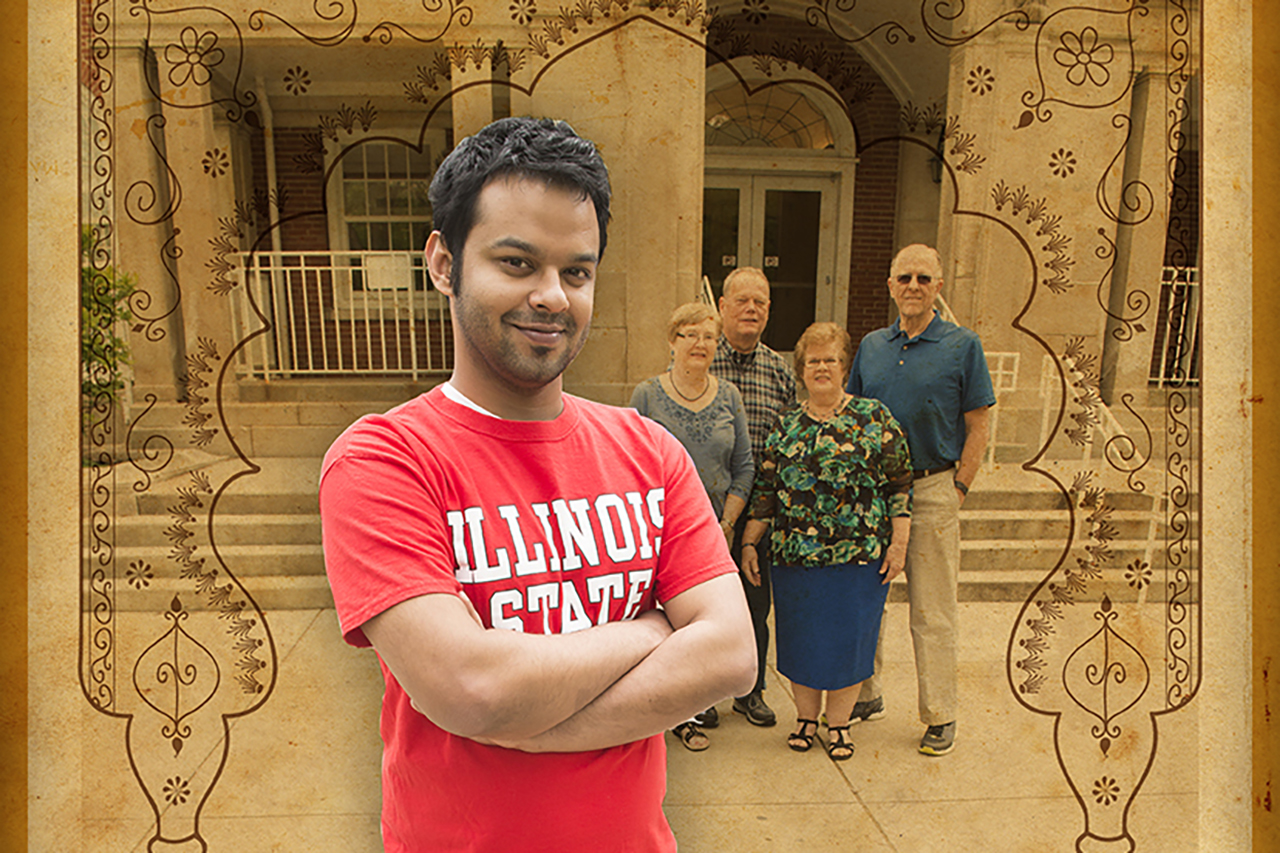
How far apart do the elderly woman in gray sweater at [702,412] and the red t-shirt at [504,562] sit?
1.64m

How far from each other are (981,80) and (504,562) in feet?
7.40

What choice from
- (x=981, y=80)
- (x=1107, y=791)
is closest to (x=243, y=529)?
(x=981, y=80)

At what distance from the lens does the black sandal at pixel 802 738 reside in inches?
124

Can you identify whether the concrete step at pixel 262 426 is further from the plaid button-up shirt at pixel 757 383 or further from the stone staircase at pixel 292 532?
the plaid button-up shirt at pixel 757 383

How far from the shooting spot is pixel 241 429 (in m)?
2.61

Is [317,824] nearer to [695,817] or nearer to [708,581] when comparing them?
[695,817]

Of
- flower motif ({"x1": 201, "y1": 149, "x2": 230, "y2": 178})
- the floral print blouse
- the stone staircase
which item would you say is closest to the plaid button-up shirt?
the floral print blouse

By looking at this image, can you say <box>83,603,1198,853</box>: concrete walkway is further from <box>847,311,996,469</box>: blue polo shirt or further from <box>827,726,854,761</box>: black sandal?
<box>847,311,996,469</box>: blue polo shirt

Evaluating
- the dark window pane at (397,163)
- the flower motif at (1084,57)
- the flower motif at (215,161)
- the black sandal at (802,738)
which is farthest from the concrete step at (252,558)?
the dark window pane at (397,163)

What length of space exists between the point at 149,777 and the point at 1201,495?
318cm

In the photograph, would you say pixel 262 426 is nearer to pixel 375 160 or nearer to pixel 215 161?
pixel 215 161

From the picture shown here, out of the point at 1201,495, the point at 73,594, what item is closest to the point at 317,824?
the point at 73,594

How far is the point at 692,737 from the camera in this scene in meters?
3.14

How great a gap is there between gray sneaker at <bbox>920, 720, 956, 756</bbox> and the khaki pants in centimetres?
2
